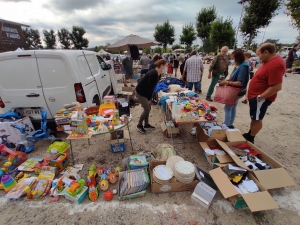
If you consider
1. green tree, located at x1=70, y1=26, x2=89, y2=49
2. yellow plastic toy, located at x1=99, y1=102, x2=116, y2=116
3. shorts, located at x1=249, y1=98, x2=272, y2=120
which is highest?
green tree, located at x1=70, y1=26, x2=89, y2=49

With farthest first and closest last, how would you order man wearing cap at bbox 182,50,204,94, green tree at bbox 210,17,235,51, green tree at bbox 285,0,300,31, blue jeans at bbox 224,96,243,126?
green tree at bbox 210,17,235,51 < green tree at bbox 285,0,300,31 < man wearing cap at bbox 182,50,204,94 < blue jeans at bbox 224,96,243,126

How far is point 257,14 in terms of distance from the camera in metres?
16.2

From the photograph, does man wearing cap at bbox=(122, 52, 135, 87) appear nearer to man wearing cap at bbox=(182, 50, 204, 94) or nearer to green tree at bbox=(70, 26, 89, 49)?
man wearing cap at bbox=(182, 50, 204, 94)

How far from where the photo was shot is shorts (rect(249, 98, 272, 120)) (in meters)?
2.41

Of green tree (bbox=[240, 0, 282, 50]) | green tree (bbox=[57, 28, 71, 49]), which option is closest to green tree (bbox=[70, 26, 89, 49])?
green tree (bbox=[57, 28, 71, 49])

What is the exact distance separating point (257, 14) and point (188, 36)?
48.8 feet

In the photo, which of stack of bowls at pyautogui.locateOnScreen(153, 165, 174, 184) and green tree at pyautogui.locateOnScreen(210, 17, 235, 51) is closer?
stack of bowls at pyautogui.locateOnScreen(153, 165, 174, 184)

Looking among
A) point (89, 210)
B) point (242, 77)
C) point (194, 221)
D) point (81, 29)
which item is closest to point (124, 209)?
point (89, 210)

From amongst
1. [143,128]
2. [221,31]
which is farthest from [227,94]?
[221,31]

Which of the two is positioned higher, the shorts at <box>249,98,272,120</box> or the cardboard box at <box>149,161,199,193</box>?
the shorts at <box>249,98,272,120</box>

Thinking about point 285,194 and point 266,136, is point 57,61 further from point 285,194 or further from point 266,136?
point 266,136

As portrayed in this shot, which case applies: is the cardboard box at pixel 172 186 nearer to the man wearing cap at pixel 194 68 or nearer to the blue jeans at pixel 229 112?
the blue jeans at pixel 229 112

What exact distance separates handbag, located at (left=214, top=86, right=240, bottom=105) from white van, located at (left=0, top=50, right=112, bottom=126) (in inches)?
111

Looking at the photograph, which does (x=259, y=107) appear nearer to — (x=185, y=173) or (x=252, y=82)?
(x=252, y=82)
